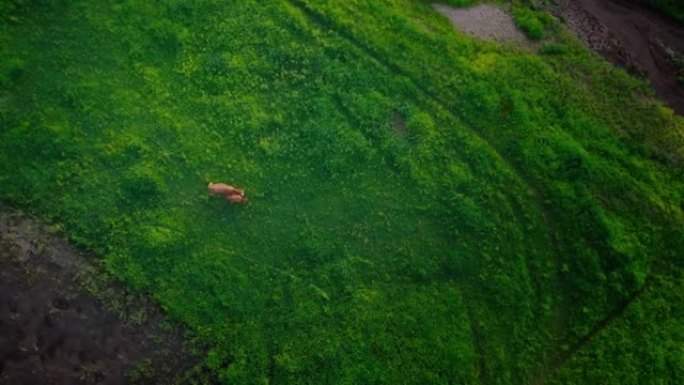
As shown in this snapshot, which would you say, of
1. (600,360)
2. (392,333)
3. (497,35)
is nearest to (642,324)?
(600,360)

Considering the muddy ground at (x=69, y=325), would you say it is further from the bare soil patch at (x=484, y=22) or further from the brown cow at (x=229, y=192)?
the bare soil patch at (x=484, y=22)

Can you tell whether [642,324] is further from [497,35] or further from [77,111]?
[77,111]

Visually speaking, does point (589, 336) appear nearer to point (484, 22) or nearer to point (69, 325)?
point (484, 22)

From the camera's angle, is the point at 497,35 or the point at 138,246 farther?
the point at 497,35

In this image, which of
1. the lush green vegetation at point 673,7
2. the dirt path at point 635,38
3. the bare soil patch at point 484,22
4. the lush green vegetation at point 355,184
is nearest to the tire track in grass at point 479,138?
the lush green vegetation at point 355,184

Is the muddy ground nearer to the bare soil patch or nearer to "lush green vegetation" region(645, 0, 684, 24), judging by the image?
the bare soil patch

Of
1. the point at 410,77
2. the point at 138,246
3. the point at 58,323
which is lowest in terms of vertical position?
the point at 58,323
